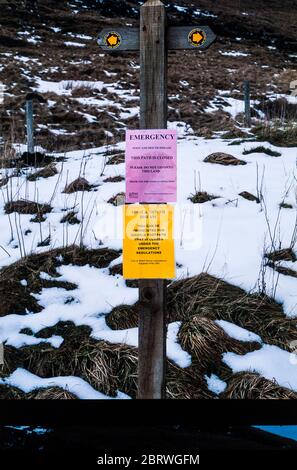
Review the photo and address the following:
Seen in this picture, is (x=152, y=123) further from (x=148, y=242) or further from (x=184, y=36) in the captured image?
(x=148, y=242)

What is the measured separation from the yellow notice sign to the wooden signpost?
74mm

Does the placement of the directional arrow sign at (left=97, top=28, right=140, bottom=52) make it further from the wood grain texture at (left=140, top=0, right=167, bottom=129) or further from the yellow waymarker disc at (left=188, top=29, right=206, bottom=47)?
the yellow waymarker disc at (left=188, top=29, right=206, bottom=47)

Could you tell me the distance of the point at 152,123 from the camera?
7.64ft

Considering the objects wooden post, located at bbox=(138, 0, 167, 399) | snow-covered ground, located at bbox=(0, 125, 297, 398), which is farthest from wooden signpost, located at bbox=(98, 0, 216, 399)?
snow-covered ground, located at bbox=(0, 125, 297, 398)

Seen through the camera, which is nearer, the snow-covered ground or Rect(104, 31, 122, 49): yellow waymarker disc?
Rect(104, 31, 122, 49): yellow waymarker disc

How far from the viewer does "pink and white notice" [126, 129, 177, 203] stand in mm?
2271

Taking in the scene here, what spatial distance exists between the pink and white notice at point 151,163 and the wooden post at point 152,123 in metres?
0.08

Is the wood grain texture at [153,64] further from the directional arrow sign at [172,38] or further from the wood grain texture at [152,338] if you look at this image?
the wood grain texture at [152,338]

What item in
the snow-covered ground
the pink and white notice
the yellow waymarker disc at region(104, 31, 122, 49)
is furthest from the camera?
the snow-covered ground

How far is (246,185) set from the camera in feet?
16.7

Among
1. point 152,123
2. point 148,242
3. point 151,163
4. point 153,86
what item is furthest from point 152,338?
point 153,86

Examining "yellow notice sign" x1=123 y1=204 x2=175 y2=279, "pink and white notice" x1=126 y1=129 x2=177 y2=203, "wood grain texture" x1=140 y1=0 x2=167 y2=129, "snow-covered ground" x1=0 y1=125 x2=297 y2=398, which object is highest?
"wood grain texture" x1=140 y1=0 x2=167 y2=129
